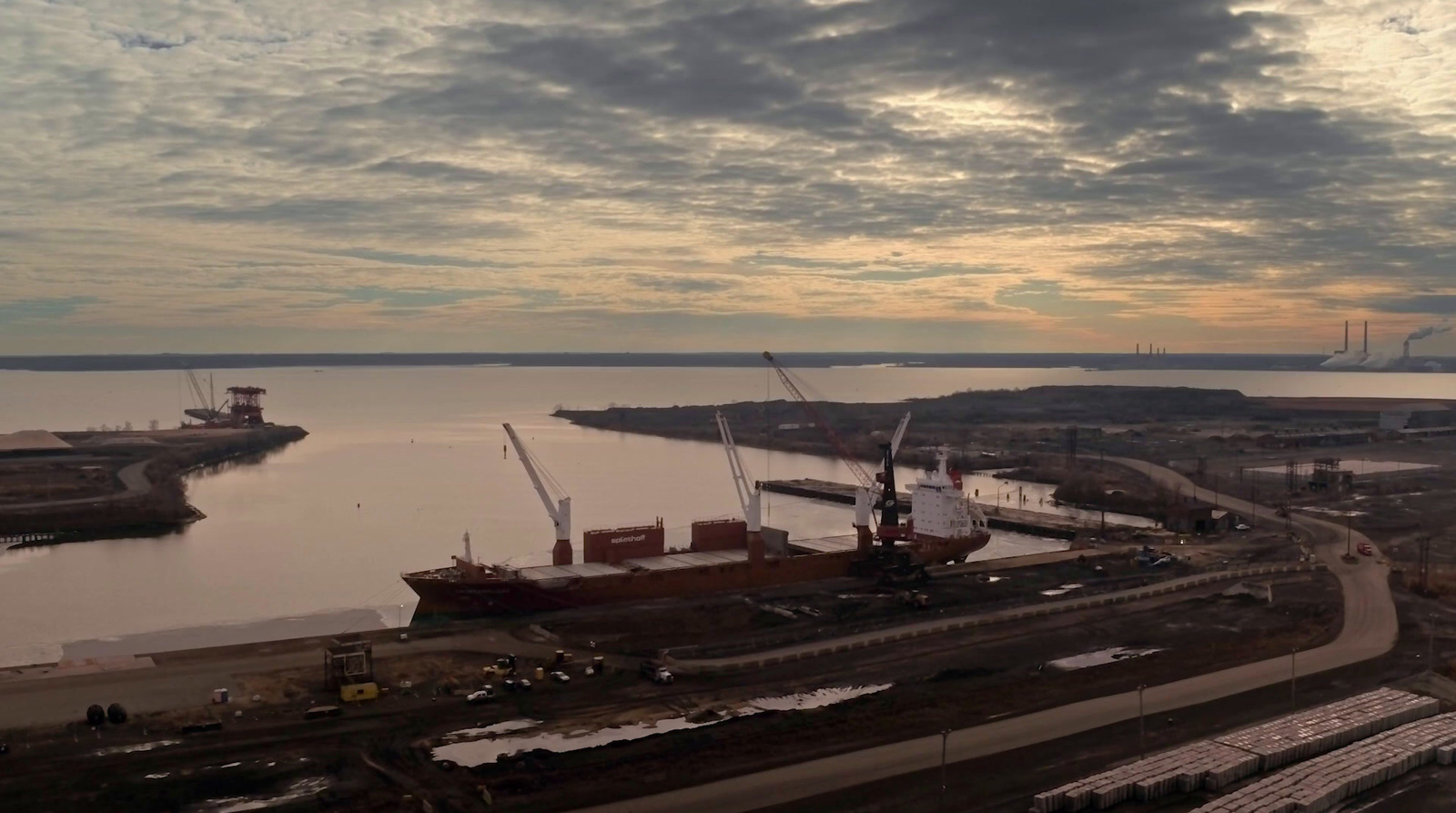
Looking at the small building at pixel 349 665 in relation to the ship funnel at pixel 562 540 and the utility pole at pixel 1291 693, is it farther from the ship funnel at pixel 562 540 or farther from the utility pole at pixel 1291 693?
the utility pole at pixel 1291 693

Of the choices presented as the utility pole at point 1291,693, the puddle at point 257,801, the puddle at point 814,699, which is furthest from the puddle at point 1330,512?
the puddle at point 257,801

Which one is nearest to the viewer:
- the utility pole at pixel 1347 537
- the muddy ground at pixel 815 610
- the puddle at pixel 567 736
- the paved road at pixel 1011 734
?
the paved road at pixel 1011 734

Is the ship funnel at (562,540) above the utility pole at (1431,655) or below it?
above

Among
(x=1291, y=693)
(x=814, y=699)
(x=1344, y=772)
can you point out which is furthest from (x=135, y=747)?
(x=1291, y=693)

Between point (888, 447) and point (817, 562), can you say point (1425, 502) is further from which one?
point (817, 562)

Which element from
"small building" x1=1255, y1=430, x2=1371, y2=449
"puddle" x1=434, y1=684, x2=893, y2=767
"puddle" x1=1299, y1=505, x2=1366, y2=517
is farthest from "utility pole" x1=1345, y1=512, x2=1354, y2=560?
"small building" x1=1255, y1=430, x2=1371, y2=449

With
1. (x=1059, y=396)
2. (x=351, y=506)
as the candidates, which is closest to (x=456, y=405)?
(x=1059, y=396)
